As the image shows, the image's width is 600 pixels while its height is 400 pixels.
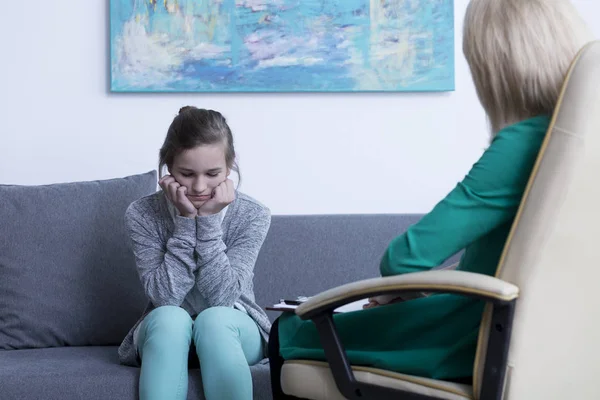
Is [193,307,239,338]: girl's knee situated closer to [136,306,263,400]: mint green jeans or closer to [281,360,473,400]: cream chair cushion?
[136,306,263,400]: mint green jeans

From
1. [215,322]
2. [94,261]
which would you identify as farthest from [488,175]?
[94,261]

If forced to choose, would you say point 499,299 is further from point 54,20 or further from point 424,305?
point 54,20

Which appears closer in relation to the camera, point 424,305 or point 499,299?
point 499,299

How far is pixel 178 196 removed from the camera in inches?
81.4

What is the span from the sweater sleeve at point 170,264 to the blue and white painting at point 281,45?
30.4 inches

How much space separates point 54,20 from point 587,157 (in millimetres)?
2025

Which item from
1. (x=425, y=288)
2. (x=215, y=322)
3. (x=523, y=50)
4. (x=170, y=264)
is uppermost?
(x=523, y=50)

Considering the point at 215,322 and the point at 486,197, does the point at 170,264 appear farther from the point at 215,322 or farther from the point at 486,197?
the point at 486,197

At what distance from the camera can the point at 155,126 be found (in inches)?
107

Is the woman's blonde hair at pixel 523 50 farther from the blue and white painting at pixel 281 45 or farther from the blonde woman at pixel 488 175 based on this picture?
the blue and white painting at pixel 281 45

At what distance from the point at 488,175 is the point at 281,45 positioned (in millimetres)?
1520

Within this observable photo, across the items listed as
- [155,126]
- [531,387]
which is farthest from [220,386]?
[155,126]

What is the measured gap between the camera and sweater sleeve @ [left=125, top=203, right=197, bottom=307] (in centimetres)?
203

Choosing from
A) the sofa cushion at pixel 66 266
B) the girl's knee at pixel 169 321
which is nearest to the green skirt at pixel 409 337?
the girl's knee at pixel 169 321
